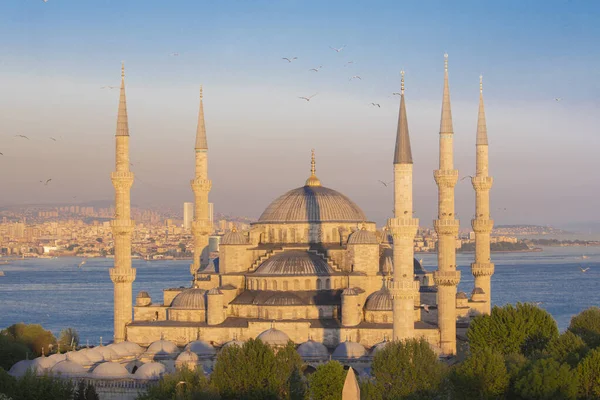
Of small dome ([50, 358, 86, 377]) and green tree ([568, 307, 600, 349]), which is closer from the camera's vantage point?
small dome ([50, 358, 86, 377])

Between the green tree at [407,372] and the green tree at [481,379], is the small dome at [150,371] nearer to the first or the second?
the green tree at [407,372]

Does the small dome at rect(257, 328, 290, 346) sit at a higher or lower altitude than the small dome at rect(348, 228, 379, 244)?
lower

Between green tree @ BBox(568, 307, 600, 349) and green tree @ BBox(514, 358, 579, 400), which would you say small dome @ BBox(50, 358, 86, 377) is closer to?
green tree @ BBox(514, 358, 579, 400)

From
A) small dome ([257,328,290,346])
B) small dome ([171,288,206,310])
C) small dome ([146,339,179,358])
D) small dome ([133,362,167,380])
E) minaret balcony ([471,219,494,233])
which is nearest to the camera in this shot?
small dome ([133,362,167,380])

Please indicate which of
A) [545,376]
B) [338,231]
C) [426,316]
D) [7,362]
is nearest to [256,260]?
[338,231]

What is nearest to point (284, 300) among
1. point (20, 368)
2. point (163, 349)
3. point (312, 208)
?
point (163, 349)

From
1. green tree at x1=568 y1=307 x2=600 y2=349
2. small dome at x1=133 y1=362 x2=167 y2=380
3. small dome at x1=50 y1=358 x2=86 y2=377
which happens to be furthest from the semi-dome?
green tree at x1=568 y1=307 x2=600 y2=349

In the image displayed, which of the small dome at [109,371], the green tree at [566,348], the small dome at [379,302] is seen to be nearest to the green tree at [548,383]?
the green tree at [566,348]
